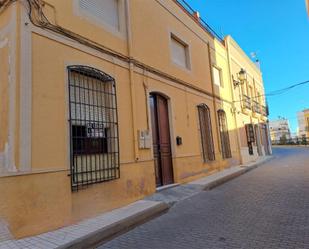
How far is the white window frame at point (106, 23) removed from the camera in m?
5.56

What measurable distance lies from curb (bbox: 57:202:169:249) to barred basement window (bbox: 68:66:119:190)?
1.02m

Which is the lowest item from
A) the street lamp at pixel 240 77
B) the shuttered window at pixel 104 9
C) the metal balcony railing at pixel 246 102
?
the metal balcony railing at pixel 246 102

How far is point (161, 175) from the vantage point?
25.4 ft

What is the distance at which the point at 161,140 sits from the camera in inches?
313

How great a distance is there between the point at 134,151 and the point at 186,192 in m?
2.03

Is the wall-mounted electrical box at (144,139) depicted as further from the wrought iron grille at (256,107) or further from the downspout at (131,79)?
the wrought iron grille at (256,107)

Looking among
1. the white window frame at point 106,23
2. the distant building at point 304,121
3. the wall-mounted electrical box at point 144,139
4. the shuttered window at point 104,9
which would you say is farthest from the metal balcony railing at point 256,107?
the distant building at point 304,121

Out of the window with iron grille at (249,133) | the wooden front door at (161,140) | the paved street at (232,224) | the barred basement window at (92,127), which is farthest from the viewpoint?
the window with iron grille at (249,133)

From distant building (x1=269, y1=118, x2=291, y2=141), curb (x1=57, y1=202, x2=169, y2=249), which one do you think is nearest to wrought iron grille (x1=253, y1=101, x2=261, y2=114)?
curb (x1=57, y1=202, x2=169, y2=249)

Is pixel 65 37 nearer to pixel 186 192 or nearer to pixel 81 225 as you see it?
pixel 81 225

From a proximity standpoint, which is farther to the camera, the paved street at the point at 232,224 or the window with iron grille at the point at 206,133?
the window with iron grille at the point at 206,133

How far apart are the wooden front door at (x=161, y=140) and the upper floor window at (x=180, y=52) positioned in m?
2.05

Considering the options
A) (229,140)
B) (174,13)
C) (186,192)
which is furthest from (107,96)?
(229,140)

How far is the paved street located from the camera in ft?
12.7
